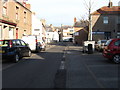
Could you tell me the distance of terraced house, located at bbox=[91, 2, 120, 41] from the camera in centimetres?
3866

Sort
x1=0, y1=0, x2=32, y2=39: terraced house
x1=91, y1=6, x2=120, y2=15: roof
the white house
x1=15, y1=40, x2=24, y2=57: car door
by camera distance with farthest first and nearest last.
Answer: the white house → x1=91, y1=6, x2=120, y2=15: roof → x1=0, y1=0, x2=32, y2=39: terraced house → x1=15, y1=40, x2=24, y2=57: car door

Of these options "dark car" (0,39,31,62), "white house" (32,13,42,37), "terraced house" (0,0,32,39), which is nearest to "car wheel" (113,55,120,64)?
"dark car" (0,39,31,62)

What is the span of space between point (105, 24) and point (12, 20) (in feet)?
69.8

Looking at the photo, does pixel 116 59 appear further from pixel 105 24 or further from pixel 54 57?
pixel 105 24

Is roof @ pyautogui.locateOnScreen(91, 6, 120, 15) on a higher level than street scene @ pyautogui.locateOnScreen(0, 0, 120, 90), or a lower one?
higher

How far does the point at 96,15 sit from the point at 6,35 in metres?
22.4

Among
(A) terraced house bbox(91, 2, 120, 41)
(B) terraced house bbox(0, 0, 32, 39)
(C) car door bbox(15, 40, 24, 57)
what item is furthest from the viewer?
(A) terraced house bbox(91, 2, 120, 41)

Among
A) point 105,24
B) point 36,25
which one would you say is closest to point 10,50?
point 105,24

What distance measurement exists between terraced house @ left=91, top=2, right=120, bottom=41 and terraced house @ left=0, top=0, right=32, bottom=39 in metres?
15.3

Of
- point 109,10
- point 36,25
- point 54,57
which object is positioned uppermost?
point 109,10

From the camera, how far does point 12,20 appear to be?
2503 centimetres

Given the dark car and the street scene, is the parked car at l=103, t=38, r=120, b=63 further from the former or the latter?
the dark car

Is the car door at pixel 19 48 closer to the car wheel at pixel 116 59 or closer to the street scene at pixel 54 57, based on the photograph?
the street scene at pixel 54 57

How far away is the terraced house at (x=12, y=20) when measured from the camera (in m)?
22.0
